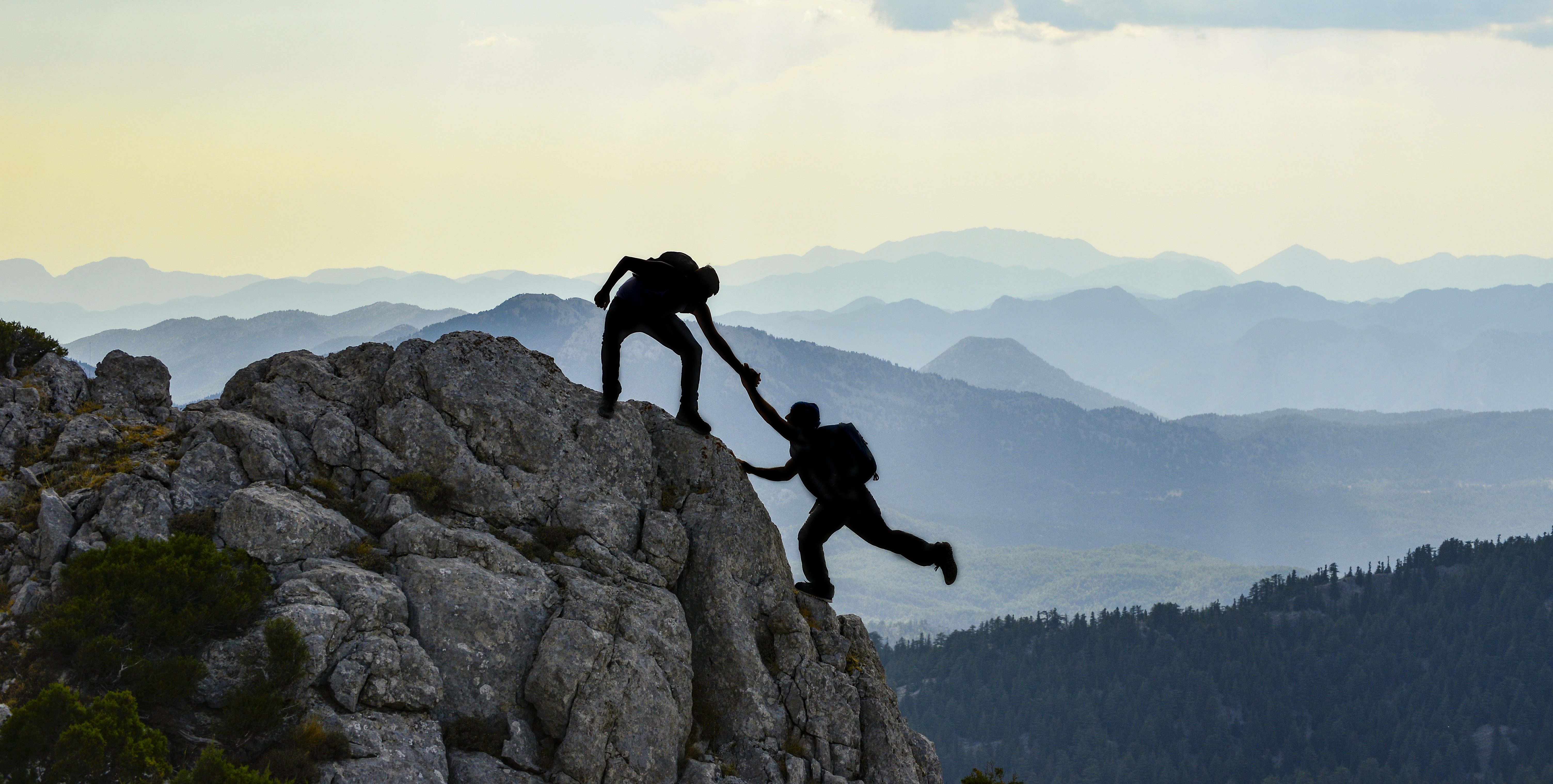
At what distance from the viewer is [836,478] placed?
2391 cm

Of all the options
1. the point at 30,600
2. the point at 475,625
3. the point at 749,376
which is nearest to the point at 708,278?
the point at 749,376

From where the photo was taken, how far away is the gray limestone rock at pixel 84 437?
75.8ft

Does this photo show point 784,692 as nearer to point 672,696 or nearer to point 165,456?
point 672,696

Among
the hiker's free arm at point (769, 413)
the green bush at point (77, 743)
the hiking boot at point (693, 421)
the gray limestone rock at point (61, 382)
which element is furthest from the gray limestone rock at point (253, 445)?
the hiker's free arm at point (769, 413)

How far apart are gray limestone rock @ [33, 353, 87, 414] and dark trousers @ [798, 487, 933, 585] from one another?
16584 mm

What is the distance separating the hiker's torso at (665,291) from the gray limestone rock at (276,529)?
7945 mm

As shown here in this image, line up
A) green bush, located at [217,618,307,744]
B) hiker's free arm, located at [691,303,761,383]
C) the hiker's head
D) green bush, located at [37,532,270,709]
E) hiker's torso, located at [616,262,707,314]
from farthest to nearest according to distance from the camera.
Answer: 1. hiker's torso, located at [616,262,707,314]
2. hiker's free arm, located at [691,303,761,383]
3. the hiker's head
4. green bush, located at [217,618,307,744]
5. green bush, located at [37,532,270,709]

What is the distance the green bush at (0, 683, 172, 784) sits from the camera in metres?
16.5

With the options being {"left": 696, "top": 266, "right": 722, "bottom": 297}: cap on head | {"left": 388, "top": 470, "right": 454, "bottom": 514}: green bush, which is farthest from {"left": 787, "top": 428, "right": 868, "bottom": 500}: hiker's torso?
{"left": 388, "top": 470, "right": 454, "bottom": 514}: green bush

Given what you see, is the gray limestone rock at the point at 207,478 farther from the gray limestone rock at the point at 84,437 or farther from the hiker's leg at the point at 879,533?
the hiker's leg at the point at 879,533

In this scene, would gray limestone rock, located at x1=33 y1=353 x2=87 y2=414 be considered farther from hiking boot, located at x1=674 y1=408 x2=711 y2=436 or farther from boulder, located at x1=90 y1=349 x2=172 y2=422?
hiking boot, located at x1=674 y1=408 x2=711 y2=436

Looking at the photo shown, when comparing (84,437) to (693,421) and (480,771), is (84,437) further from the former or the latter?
(693,421)

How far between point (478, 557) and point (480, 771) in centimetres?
468

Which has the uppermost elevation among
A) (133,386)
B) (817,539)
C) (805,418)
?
(805,418)
